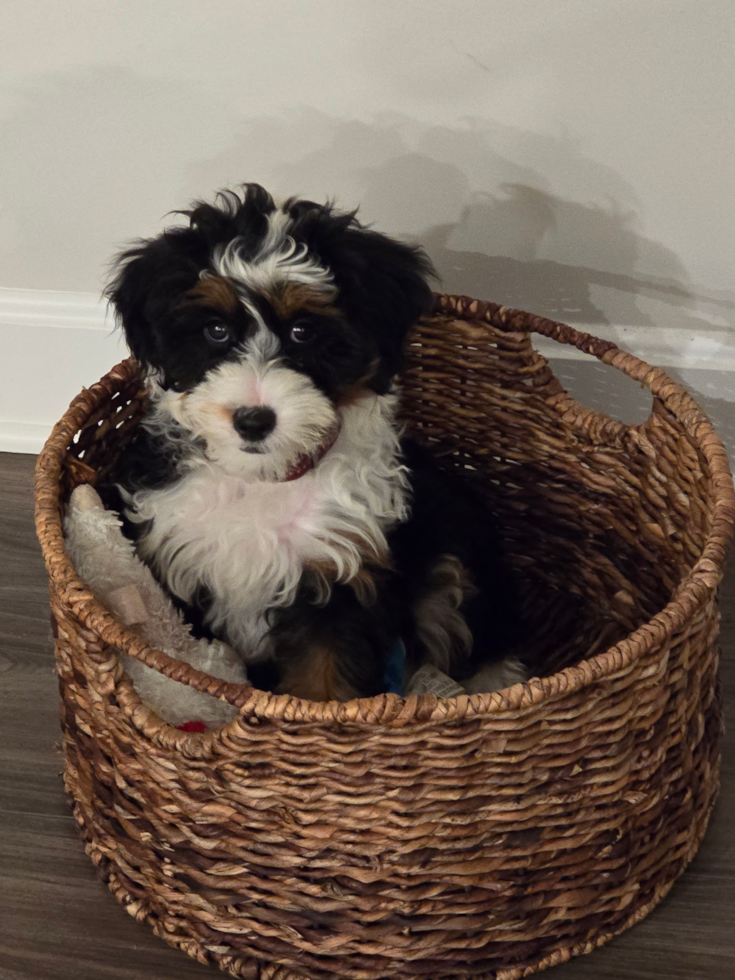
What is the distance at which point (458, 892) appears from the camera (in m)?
1.49

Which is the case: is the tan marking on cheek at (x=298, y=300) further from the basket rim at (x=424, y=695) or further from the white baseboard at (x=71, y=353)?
the white baseboard at (x=71, y=353)

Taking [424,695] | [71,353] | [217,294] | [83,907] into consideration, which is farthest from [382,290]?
[71,353]

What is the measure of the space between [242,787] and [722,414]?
157 cm

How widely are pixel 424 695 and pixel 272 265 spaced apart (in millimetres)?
637

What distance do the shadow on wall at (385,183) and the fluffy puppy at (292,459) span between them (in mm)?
602

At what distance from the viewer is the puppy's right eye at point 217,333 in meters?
1.57

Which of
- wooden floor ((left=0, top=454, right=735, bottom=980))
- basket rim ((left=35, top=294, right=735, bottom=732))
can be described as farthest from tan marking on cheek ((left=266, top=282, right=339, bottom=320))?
wooden floor ((left=0, top=454, right=735, bottom=980))

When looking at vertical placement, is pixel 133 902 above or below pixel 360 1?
below

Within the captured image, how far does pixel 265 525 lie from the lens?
1.74m

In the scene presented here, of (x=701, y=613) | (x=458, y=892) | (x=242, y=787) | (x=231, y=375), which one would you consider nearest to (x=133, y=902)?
(x=242, y=787)

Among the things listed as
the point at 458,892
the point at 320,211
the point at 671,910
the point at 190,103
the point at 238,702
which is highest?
the point at 320,211

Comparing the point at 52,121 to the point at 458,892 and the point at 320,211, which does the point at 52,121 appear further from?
the point at 458,892

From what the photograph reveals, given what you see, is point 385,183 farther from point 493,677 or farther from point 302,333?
point 493,677

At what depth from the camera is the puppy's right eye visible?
157 cm
